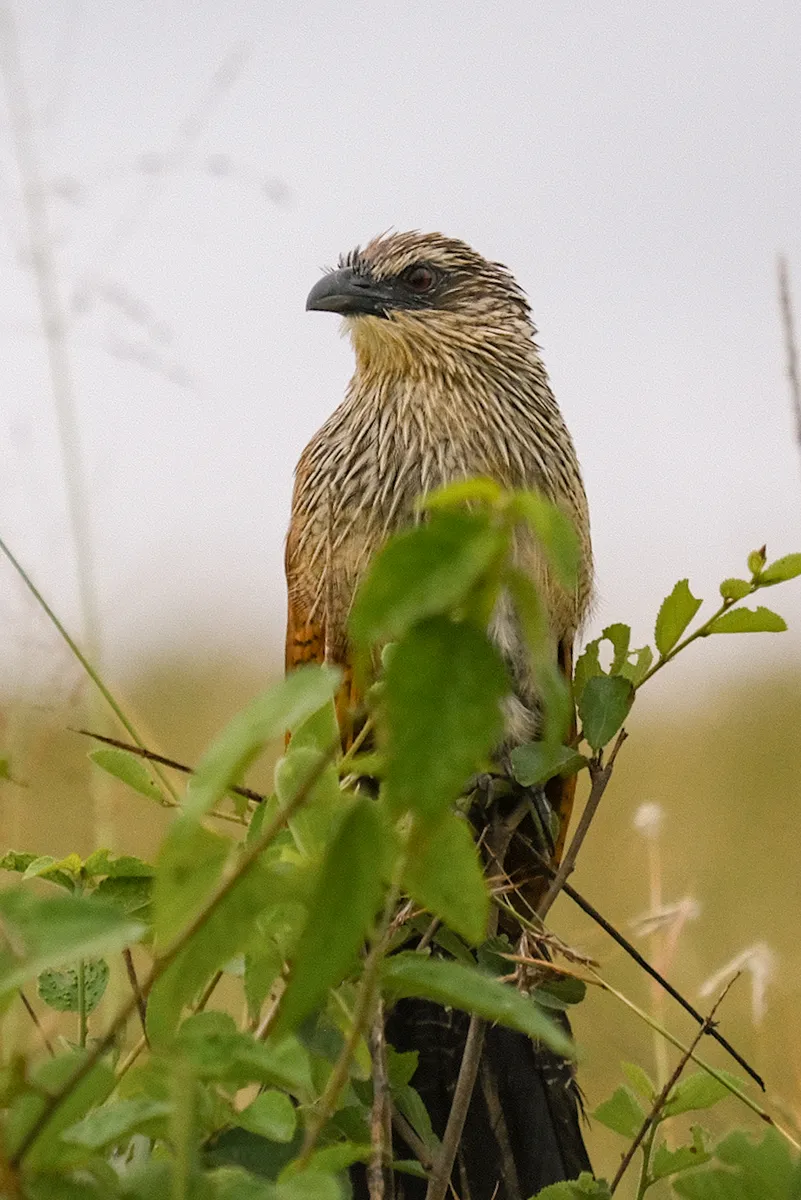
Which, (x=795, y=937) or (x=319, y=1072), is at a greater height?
(x=319, y=1072)

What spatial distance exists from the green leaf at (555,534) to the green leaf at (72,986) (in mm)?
665

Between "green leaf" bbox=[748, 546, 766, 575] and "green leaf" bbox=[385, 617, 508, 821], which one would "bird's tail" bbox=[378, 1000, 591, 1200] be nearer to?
"green leaf" bbox=[748, 546, 766, 575]

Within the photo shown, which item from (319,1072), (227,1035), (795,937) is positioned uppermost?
(227,1035)

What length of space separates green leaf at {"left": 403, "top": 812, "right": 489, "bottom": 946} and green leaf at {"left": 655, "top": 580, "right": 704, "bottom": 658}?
56 cm

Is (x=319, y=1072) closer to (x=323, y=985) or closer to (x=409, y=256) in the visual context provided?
(x=323, y=985)

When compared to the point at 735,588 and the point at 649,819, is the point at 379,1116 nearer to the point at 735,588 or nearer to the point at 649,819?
the point at 735,588

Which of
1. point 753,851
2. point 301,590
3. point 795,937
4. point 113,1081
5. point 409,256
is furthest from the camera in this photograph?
point 753,851

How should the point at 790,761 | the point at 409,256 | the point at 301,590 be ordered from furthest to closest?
1. the point at 790,761
2. the point at 409,256
3. the point at 301,590

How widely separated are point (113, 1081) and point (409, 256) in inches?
86.2

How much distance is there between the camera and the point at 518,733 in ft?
6.03

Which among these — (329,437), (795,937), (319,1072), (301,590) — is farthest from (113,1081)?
(795,937)

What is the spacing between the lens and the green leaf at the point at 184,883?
18.2 inches

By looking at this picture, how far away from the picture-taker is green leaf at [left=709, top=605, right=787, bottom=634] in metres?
0.99

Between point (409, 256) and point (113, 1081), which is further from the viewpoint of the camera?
point (409, 256)
